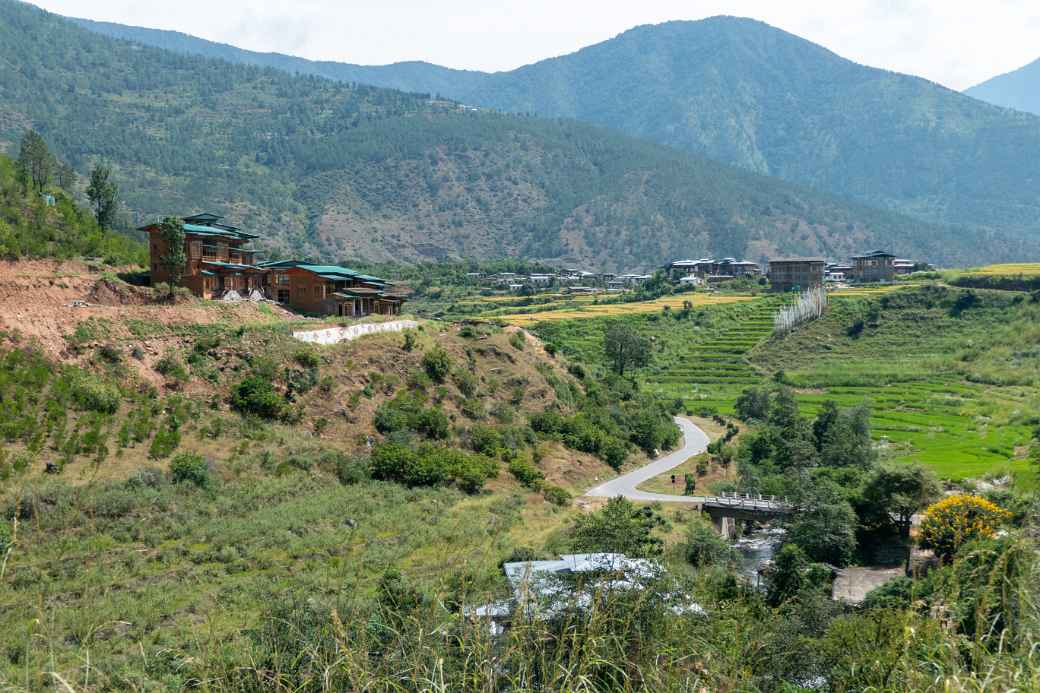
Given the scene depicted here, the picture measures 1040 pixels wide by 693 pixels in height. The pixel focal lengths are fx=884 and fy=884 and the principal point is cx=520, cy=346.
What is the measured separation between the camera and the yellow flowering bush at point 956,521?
26953 millimetres

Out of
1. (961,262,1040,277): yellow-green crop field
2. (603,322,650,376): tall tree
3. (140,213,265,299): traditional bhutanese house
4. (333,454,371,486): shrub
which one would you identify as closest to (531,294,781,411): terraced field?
(603,322,650,376): tall tree

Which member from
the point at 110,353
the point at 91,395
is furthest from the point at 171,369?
the point at 91,395

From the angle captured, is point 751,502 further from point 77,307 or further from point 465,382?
point 77,307

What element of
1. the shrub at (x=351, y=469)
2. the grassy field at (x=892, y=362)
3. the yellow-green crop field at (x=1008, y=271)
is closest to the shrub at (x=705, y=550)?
the shrub at (x=351, y=469)

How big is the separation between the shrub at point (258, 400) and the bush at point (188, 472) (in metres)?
5.27

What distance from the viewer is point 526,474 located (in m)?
38.7

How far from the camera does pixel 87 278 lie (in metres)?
38.9

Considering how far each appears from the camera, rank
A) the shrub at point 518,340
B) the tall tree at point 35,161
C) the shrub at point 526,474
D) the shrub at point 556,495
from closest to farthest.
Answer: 1. the shrub at point 556,495
2. the shrub at point 526,474
3. the shrub at point 518,340
4. the tall tree at point 35,161

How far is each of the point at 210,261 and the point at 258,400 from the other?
1103 cm

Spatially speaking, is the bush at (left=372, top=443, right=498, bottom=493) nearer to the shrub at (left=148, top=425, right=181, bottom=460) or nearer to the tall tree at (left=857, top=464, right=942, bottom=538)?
the shrub at (left=148, top=425, right=181, bottom=460)

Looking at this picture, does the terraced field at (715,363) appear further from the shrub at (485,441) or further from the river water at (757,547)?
the river water at (757,547)

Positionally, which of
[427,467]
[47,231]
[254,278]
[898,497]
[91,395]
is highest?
[47,231]

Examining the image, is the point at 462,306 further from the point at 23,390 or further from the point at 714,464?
the point at 23,390

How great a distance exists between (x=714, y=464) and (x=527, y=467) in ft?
39.7
